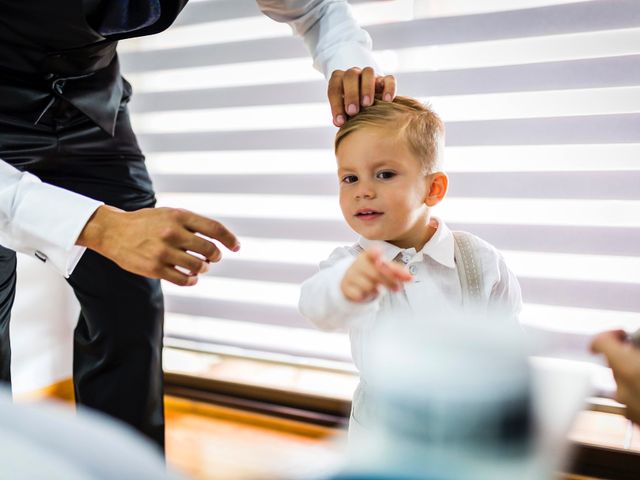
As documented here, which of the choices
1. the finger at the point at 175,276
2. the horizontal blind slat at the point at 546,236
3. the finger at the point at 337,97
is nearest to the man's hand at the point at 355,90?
the finger at the point at 337,97

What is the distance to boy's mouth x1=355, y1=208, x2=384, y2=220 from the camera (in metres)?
1.18

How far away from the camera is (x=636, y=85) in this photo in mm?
1520

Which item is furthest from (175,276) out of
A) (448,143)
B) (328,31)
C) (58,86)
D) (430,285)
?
(448,143)

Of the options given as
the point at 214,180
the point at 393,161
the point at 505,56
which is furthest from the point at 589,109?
the point at 214,180

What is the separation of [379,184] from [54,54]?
0.68 meters

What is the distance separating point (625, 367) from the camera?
589mm

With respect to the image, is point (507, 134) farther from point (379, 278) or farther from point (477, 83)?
point (379, 278)

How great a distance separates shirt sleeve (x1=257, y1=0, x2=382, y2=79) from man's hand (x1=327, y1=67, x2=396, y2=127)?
0.28 ft

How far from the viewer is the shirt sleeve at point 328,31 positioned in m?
1.32

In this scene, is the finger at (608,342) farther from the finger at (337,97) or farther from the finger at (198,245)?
the finger at (337,97)

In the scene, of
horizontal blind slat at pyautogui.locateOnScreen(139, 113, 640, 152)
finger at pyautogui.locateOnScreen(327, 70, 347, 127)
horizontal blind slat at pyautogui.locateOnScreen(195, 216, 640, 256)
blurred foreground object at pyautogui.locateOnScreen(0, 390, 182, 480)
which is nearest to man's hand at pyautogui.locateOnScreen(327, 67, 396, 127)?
finger at pyautogui.locateOnScreen(327, 70, 347, 127)

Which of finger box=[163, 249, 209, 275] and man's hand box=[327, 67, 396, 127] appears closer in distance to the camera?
finger box=[163, 249, 209, 275]

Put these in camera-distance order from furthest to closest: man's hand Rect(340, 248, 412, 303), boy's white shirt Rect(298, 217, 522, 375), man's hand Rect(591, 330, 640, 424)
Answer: boy's white shirt Rect(298, 217, 522, 375), man's hand Rect(340, 248, 412, 303), man's hand Rect(591, 330, 640, 424)

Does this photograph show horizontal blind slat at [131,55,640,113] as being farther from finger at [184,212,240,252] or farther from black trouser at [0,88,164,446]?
finger at [184,212,240,252]
